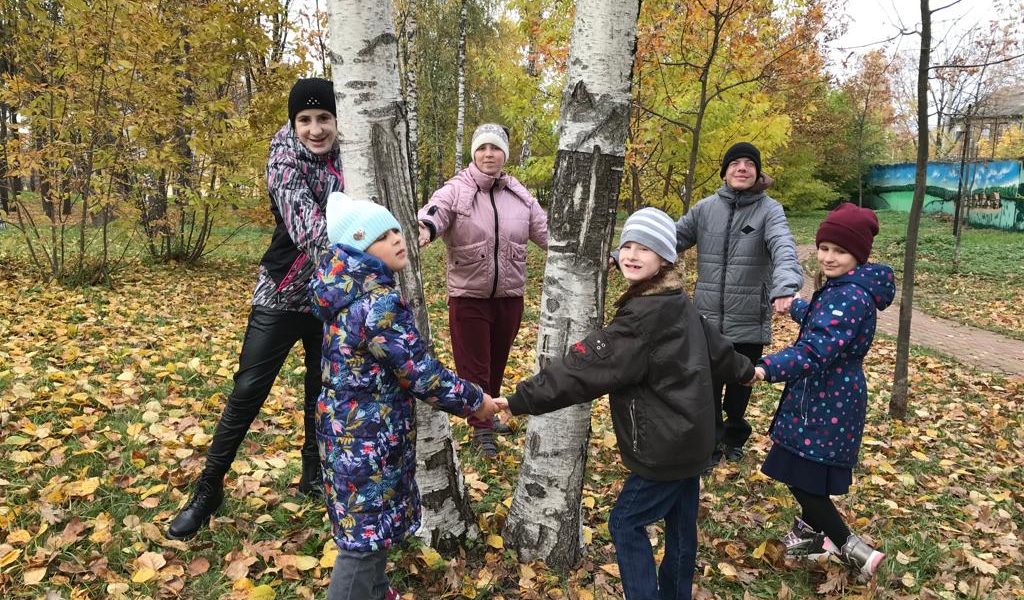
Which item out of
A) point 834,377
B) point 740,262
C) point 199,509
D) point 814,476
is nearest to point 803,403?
point 834,377

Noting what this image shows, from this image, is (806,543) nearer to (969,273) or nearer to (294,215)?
(294,215)

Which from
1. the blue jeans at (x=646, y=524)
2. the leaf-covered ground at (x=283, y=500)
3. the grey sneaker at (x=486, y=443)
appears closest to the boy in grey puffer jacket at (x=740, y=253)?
the leaf-covered ground at (x=283, y=500)

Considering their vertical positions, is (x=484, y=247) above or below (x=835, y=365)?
above

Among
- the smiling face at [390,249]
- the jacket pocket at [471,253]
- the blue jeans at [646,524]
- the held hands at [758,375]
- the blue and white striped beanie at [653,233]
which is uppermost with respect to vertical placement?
the blue and white striped beanie at [653,233]

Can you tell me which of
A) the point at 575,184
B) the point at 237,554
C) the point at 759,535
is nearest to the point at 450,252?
the point at 575,184

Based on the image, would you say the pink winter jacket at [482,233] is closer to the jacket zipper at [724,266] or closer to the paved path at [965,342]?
the jacket zipper at [724,266]

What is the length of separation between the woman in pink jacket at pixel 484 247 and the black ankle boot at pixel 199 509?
5.20 feet

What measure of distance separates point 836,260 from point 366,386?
2.19m

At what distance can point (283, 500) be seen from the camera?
124 inches

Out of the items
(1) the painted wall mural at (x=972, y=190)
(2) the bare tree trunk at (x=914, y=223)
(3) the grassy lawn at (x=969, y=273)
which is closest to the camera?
(2) the bare tree trunk at (x=914, y=223)

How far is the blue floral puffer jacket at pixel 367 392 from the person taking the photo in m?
1.96

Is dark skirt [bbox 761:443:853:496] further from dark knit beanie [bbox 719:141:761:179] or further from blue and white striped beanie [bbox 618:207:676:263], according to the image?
dark knit beanie [bbox 719:141:761:179]

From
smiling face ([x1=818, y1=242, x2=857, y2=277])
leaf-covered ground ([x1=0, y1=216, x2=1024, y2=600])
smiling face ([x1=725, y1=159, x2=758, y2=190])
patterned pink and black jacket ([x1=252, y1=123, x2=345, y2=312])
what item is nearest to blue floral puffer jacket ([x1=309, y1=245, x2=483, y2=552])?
patterned pink and black jacket ([x1=252, y1=123, x2=345, y2=312])

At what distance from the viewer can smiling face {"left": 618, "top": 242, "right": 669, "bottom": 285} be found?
218cm
